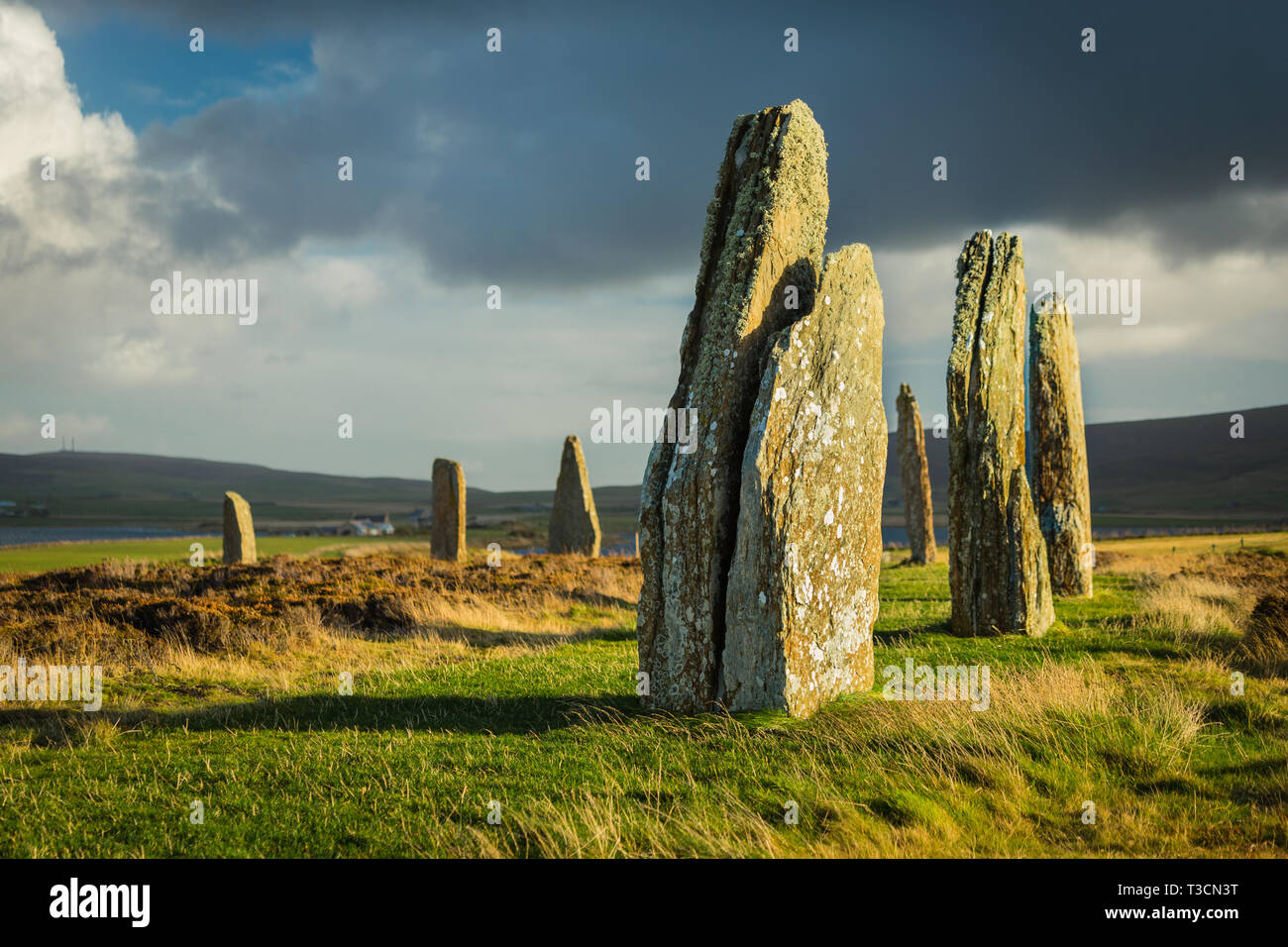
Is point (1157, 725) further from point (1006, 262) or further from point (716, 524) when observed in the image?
point (1006, 262)

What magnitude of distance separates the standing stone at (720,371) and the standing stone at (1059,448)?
33.2ft

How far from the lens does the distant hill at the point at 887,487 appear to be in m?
99.6

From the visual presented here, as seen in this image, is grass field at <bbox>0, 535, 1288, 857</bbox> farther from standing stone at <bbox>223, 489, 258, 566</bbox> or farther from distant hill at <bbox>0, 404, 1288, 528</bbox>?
distant hill at <bbox>0, 404, 1288, 528</bbox>

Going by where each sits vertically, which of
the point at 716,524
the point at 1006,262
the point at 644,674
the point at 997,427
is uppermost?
the point at 1006,262

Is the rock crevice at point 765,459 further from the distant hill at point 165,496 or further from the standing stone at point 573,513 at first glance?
the distant hill at point 165,496

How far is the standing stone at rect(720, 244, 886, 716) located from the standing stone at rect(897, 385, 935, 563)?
747 inches

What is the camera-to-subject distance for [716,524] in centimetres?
838

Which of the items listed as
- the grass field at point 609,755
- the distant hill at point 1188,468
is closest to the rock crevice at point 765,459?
the grass field at point 609,755

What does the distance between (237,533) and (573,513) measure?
33.6 feet

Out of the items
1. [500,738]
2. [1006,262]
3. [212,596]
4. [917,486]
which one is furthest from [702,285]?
[917,486]

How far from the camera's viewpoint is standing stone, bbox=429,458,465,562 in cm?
2739

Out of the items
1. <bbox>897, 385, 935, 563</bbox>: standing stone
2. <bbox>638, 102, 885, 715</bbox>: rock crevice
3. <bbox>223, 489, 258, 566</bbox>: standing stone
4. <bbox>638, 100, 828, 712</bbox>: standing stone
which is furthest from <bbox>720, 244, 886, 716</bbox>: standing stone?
<bbox>223, 489, 258, 566</bbox>: standing stone
